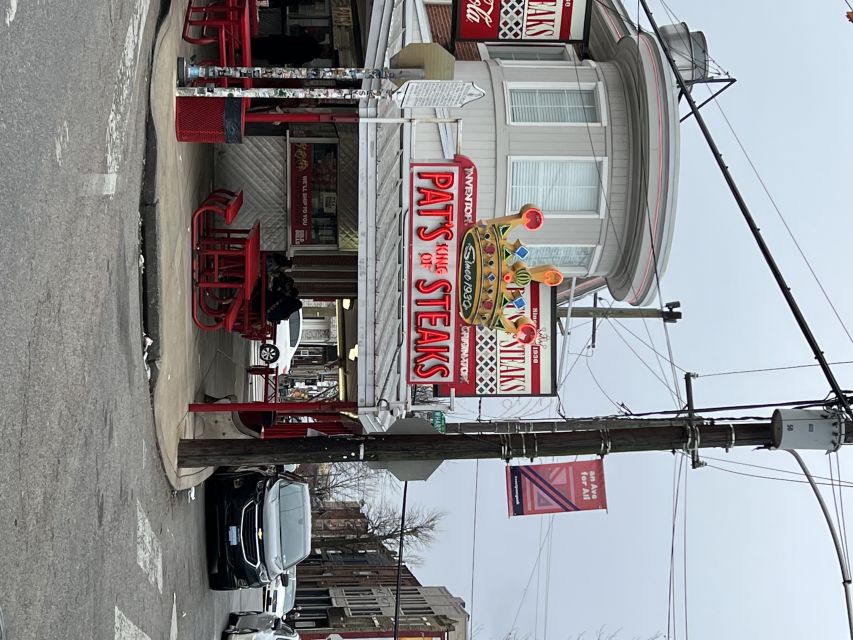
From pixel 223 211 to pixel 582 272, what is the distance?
597cm

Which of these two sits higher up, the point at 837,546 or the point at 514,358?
the point at 514,358

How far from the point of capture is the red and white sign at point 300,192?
14.1m

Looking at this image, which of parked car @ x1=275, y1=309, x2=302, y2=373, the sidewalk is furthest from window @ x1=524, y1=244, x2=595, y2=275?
parked car @ x1=275, y1=309, x2=302, y2=373

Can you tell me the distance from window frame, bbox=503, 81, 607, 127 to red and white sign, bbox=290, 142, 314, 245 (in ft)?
11.2

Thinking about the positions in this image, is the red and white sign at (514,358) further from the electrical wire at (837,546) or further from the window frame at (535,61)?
the electrical wire at (837,546)

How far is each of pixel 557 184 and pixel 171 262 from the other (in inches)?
239

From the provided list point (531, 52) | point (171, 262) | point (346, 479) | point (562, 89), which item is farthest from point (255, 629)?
point (346, 479)

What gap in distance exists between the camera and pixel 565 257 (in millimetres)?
14109

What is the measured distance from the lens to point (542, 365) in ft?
47.7

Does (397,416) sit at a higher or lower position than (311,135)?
lower

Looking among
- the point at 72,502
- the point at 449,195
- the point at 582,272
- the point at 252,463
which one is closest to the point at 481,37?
the point at 449,195

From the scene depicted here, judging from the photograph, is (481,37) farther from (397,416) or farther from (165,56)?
(397,416)

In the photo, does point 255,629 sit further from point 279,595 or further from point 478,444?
point 478,444

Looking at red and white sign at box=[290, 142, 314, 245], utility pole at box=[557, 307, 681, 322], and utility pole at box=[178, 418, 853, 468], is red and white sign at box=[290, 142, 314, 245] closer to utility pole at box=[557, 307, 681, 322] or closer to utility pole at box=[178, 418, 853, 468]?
utility pole at box=[178, 418, 853, 468]
